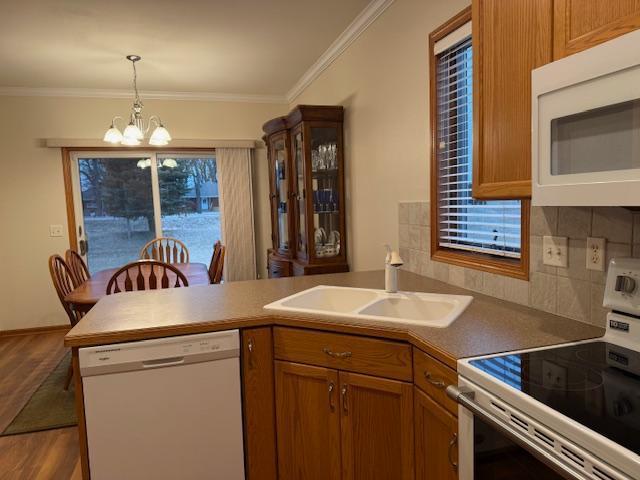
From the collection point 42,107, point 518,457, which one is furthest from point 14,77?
point 518,457

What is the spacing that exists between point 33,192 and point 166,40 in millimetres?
2405

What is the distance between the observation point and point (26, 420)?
268cm

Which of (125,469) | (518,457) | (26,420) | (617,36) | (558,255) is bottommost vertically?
(26,420)

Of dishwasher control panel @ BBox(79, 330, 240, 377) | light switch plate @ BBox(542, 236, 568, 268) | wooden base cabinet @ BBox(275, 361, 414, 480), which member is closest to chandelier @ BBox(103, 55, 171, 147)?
dishwasher control panel @ BBox(79, 330, 240, 377)

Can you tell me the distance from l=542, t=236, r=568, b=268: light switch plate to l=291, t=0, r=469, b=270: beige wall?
2.82 feet

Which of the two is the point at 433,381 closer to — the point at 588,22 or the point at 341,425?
the point at 341,425

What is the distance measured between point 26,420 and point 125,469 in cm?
149

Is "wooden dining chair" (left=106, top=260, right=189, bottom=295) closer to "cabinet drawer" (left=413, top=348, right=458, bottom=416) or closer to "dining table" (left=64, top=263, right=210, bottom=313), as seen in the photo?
"dining table" (left=64, top=263, right=210, bottom=313)

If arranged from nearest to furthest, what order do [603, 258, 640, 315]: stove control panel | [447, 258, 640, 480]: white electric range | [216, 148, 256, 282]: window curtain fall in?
1. [447, 258, 640, 480]: white electric range
2. [603, 258, 640, 315]: stove control panel
3. [216, 148, 256, 282]: window curtain

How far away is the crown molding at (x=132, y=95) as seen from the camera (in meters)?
4.34

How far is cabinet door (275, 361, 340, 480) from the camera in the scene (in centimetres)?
169

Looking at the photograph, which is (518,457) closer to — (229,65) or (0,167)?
(229,65)

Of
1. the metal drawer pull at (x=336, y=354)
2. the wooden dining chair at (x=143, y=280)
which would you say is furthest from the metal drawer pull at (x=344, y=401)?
the wooden dining chair at (x=143, y=280)

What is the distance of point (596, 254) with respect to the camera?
1.36 meters
